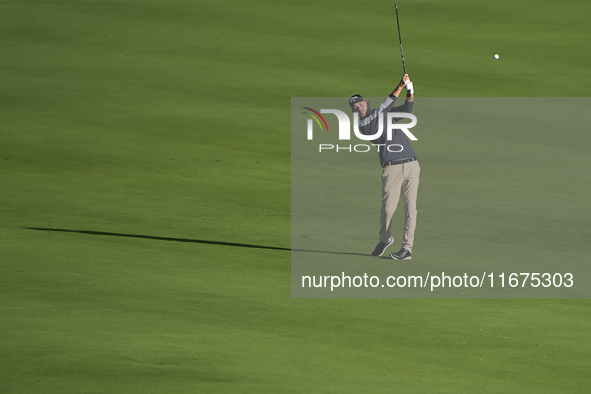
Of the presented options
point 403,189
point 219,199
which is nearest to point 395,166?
point 403,189

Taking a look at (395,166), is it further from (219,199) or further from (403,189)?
(219,199)

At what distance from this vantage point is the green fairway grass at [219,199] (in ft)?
23.2

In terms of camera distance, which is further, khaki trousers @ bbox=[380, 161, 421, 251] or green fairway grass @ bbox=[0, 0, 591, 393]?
khaki trousers @ bbox=[380, 161, 421, 251]

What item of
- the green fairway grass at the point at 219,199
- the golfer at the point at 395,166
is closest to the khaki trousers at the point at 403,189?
the golfer at the point at 395,166

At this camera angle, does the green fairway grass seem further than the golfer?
No

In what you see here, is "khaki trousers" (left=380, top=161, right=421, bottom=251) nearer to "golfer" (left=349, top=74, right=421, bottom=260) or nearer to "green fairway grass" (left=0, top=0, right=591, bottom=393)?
"golfer" (left=349, top=74, right=421, bottom=260)

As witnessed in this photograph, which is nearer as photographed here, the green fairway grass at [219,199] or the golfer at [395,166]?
the green fairway grass at [219,199]

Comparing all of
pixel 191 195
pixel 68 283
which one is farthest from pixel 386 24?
pixel 68 283

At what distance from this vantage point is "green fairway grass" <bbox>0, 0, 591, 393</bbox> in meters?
7.09

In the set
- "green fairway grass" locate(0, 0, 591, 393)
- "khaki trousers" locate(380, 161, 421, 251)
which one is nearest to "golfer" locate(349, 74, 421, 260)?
"khaki trousers" locate(380, 161, 421, 251)

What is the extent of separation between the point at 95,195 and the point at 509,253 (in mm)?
7020

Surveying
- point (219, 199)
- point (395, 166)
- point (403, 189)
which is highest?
point (395, 166)

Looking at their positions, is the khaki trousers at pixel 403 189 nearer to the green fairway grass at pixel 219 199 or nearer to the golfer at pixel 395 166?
the golfer at pixel 395 166

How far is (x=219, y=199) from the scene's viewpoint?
1481 centimetres
